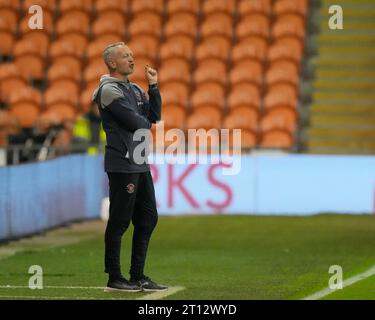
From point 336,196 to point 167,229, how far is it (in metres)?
3.74

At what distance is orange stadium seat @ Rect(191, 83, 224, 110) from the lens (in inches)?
953

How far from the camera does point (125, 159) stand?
10.1 metres

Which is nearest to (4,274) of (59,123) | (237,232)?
(237,232)

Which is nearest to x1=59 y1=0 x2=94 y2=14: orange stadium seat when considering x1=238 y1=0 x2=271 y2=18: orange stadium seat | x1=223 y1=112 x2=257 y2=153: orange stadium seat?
x1=238 y1=0 x2=271 y2=18: orange stadium seat

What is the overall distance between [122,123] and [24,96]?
15176 mm

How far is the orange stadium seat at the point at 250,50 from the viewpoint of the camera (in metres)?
25.1

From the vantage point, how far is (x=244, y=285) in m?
11.1

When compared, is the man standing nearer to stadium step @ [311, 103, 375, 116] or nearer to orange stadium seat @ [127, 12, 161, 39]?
stadium step @ [311, 103, 375, 116]

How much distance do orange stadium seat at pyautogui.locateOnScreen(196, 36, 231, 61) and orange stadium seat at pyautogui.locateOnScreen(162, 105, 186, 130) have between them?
5.42 feet

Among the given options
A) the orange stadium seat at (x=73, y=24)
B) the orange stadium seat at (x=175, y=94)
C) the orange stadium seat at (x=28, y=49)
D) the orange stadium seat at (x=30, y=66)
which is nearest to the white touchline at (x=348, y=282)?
the orange stadium seat at (x=175, y=94)

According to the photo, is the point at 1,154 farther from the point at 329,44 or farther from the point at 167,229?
the point at 329,44

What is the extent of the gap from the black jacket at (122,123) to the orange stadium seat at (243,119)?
12.9m

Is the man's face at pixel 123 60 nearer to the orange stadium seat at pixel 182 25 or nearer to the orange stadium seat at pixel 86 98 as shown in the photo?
the orange stadium seat at pixel 86 98
